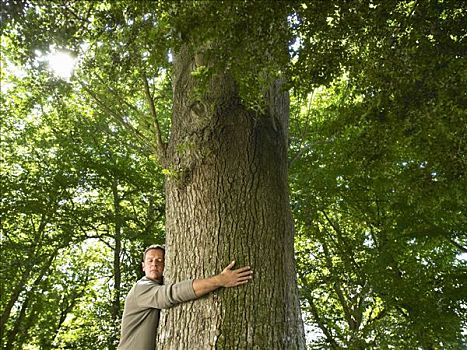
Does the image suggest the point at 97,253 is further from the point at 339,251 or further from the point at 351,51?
the point at 351,51

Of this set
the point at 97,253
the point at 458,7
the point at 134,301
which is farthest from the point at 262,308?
the point at 97,253

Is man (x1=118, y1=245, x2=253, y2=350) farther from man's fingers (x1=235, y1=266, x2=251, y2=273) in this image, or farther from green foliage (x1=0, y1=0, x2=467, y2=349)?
green foliage (x1=0, y1=0, x2=467, y2=349)

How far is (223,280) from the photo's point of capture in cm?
298

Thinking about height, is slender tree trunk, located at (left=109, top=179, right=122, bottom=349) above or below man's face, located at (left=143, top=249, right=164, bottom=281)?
above

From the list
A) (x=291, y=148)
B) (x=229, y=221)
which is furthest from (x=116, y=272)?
(x=229, y=221)

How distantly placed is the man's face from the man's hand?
119 cm

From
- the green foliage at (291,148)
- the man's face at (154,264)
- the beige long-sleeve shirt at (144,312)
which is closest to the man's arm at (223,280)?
the beige long-sleeve shirt at (144,312)

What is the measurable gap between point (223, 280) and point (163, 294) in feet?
1.66

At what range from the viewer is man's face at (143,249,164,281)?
4.01 m

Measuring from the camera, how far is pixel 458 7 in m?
3.12

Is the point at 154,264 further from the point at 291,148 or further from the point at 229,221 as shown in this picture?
the point at 291,148

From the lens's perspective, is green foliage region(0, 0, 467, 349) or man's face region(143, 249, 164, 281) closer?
green foliage region(0, 0, 467, 349)

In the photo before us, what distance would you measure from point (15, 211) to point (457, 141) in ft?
26.8

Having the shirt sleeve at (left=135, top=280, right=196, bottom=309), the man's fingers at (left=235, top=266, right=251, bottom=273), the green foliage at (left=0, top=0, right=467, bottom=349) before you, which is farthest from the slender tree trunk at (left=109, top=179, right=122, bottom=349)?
the man's fingers at (left=235, top=266, right=251, bottom=273)
